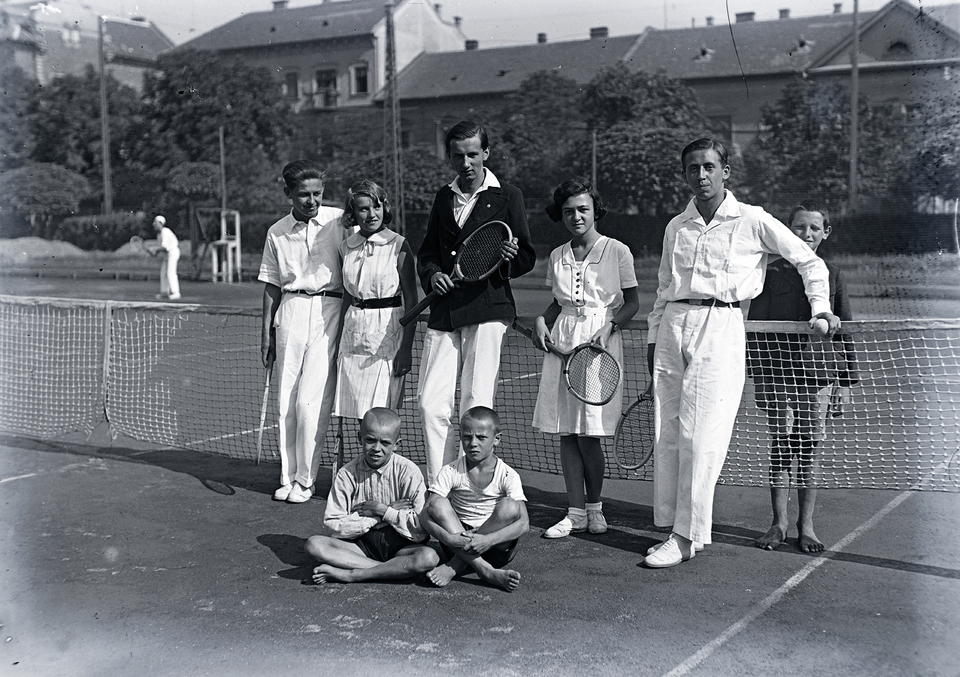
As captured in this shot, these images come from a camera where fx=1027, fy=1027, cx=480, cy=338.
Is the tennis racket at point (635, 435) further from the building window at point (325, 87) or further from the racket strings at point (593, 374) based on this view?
the building window at point (325, 87)

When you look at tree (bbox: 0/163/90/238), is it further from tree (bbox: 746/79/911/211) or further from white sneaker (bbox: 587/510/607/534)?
white sneaker (bbox: 587/510/607/534)

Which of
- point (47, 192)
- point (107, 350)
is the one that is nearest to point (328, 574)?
point (107, 350)

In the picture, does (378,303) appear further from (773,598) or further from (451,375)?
(773,598)

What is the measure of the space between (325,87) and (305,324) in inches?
1968

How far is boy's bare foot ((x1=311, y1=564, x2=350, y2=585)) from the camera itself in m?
4.88

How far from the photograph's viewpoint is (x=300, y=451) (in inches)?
256

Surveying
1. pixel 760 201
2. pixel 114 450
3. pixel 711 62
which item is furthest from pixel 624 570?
pixel 711 62

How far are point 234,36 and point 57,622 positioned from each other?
179 ft

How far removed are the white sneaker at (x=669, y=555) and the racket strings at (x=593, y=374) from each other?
0.81 metres

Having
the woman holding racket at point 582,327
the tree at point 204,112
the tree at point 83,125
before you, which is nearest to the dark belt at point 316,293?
the woman holding racket at point 582,327

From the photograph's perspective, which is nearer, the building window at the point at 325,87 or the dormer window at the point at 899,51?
the dormer window at the point at 899,51

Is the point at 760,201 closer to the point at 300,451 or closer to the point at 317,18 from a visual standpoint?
the point at 300,451

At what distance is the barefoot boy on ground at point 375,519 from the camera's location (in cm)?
489

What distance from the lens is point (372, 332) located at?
616 centimetres
